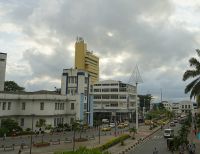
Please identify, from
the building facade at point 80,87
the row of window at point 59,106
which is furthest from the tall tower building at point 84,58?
the row of window at point 59,106

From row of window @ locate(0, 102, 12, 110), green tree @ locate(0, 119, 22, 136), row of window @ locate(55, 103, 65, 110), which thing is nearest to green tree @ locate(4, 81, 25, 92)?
row of window @ locate(55, 103, 65, 110)

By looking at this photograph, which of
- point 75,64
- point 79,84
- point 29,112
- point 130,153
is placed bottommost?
point 130,153

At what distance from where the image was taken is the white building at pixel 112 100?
11719cm

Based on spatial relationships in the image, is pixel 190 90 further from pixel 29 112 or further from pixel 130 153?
pixel 29 112

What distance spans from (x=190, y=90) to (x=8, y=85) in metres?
68.6

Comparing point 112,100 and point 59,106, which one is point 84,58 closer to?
point 112,100

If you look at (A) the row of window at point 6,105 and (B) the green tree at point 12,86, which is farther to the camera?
(B) the green tree at point 12,86

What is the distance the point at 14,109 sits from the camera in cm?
6662

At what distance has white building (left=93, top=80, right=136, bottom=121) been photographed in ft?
A: 384

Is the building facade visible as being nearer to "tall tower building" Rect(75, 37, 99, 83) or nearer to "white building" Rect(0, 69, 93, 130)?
"white building" Rect(0, 69, 93, 130)

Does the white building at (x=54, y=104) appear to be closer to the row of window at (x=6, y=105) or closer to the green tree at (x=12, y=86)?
the row of window at (x=6, y=105)

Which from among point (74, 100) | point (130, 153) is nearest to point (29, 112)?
point (74, 100)

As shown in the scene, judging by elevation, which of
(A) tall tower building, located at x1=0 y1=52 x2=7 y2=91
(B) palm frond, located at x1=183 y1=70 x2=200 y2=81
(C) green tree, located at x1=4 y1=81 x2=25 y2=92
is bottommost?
(B) palm frond, located at x1=183 y1=70 x2=200 y2=81

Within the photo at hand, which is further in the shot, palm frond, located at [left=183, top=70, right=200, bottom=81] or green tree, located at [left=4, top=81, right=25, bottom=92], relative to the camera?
green tree, located at [left=4, top=81, right=25, bottom=92]
